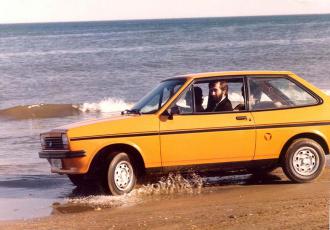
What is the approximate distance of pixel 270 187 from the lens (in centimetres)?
979

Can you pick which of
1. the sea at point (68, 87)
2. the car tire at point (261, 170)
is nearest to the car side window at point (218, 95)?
the car tire at point (261, 170)

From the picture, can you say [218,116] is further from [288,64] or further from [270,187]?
[288,64]

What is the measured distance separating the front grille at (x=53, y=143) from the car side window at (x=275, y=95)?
2710 millimetres

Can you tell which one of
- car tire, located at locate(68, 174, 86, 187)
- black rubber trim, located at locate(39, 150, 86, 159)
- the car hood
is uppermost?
the car hood

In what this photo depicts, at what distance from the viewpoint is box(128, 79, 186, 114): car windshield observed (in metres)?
9.83

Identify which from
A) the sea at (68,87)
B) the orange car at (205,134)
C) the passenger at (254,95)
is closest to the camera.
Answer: the orange car at (205,134)

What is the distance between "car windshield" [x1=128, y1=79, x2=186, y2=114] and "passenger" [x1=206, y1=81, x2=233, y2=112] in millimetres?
455

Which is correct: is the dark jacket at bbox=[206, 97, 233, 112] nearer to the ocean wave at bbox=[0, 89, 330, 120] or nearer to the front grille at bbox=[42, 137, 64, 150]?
the front grille at bbox=[42, 137, 64, 150]

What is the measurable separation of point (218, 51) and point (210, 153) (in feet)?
161

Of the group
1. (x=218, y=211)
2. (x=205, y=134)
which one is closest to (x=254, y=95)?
(x=205, y=134)

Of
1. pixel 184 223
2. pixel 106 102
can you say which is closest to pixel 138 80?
pixel 106 102

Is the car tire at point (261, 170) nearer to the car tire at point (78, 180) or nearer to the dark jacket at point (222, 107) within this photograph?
the dark jacket at point (222, 107)

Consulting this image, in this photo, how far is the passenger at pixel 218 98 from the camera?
9852 millimetres

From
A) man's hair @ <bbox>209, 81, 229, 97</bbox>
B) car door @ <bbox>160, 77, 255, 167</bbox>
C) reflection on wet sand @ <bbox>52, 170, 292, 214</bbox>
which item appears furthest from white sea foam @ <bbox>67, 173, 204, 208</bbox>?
man's hair @ <bbox>209, 81, 229, 97</bbox>
